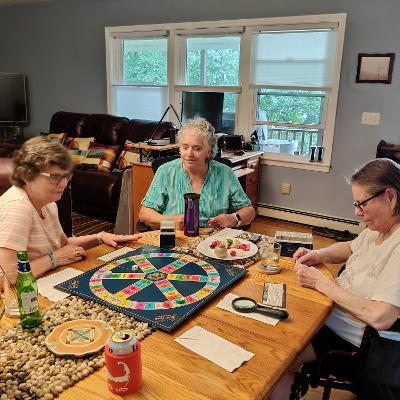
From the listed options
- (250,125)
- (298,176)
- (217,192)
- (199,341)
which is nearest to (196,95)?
(250,125)

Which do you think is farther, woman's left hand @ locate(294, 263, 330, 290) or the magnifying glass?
woman's left hand @ locate(294, 263, 330, 290)

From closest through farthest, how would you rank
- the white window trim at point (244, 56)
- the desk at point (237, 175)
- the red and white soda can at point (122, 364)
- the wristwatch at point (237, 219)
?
the red and white soda can at point (122, 364), the wristwatch at point (237, 219), the desk at point (237, 175), the white window trim at point (244, 56)

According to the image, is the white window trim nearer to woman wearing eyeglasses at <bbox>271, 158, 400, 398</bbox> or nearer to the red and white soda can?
woman wearing eyeglasses at <bbox>271, 158, 400, 398</bbox>

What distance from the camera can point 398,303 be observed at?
1.30 meters

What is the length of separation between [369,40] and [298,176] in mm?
1498

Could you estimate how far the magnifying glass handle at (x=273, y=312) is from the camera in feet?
4.19

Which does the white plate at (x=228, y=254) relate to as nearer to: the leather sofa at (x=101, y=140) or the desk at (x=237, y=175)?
the desk at (x=237, y=175)

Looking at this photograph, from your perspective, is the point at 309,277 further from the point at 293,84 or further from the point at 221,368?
the point at 293,84

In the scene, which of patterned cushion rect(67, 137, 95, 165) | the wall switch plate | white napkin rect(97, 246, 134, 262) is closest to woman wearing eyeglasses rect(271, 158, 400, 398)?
white napkin rect(97, 246, 134, 262)

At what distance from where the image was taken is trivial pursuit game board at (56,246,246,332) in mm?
1268

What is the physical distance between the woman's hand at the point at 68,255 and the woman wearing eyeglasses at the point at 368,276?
0.86m

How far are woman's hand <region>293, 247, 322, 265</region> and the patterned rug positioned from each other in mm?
2755

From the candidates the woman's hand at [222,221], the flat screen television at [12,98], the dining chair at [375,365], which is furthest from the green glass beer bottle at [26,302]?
the flat screen television at [12,98]

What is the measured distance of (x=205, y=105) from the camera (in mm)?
4438
